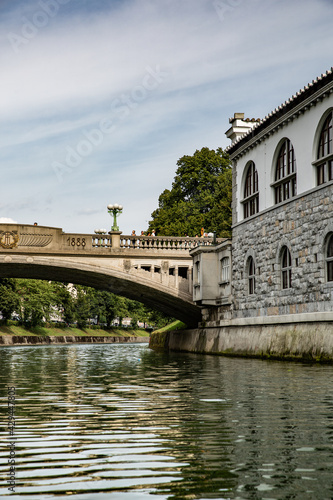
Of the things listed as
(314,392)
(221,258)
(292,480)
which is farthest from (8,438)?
(221,258)

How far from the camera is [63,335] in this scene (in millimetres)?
79938

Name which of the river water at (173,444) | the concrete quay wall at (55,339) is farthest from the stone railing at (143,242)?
the concrete quay wall at (55,339)

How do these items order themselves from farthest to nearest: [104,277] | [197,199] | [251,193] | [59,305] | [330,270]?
[59,305] < [197,199] < [104,277] < [251,193] < [330,270]

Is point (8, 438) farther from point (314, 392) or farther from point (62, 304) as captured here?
point (62, 304)

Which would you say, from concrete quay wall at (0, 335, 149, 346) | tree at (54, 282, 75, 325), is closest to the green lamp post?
concrete quay wall at (0, 335, 149, 346)

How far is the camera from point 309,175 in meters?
Result: 22.2

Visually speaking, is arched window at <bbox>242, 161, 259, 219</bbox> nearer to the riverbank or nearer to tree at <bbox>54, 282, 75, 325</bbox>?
the riverbank

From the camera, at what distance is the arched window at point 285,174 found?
24.0 meters

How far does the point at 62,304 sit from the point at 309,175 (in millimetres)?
63479

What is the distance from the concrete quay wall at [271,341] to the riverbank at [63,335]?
A: 34543mm

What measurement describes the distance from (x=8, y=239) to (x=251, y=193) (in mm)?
12830

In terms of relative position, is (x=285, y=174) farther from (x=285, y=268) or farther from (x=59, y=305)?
(x=59, y=305)

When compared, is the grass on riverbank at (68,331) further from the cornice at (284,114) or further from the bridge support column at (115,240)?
the cornice at (284,114)

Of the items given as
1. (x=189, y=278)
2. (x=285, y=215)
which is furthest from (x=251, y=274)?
(x=189, y=278)
